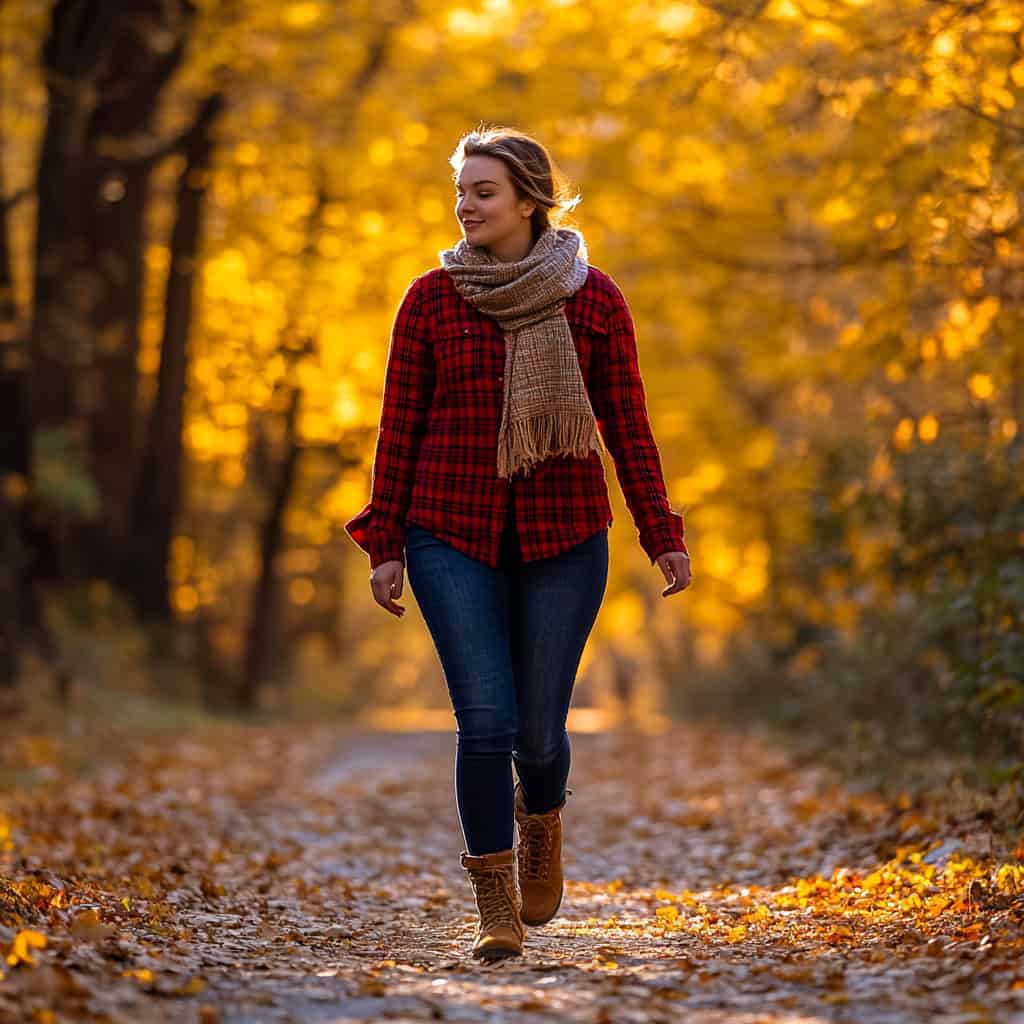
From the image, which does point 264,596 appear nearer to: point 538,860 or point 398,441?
point 538,860

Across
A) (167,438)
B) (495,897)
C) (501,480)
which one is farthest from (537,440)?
(167,438)

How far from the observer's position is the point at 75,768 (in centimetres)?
1262

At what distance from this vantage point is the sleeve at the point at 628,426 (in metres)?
5.69

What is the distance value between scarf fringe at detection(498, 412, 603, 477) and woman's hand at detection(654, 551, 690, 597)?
45cm

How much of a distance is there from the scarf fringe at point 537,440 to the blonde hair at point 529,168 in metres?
0.67

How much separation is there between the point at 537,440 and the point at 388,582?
24.3 inches

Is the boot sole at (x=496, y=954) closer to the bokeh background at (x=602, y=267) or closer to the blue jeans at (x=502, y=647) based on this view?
the blue jeans at (x=502, y=647)

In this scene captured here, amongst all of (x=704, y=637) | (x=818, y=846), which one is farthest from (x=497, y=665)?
(x=704, y=637)

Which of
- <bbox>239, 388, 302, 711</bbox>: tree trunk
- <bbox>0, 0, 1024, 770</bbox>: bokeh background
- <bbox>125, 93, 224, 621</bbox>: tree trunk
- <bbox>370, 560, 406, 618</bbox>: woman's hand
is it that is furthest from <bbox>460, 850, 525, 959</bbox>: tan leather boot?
<bbox>239, 388, 302, 711</bbox>: tree trunk

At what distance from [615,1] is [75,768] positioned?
8.34 m

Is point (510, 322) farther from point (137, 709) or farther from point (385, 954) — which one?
point (137, 709)

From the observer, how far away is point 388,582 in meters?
5.45

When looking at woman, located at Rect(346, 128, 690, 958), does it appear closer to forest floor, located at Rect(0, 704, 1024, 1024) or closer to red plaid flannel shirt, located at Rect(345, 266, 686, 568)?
red plaid flannel shirt, located at Rect(345, 266, 686, 568)

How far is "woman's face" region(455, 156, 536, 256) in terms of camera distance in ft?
18.2
